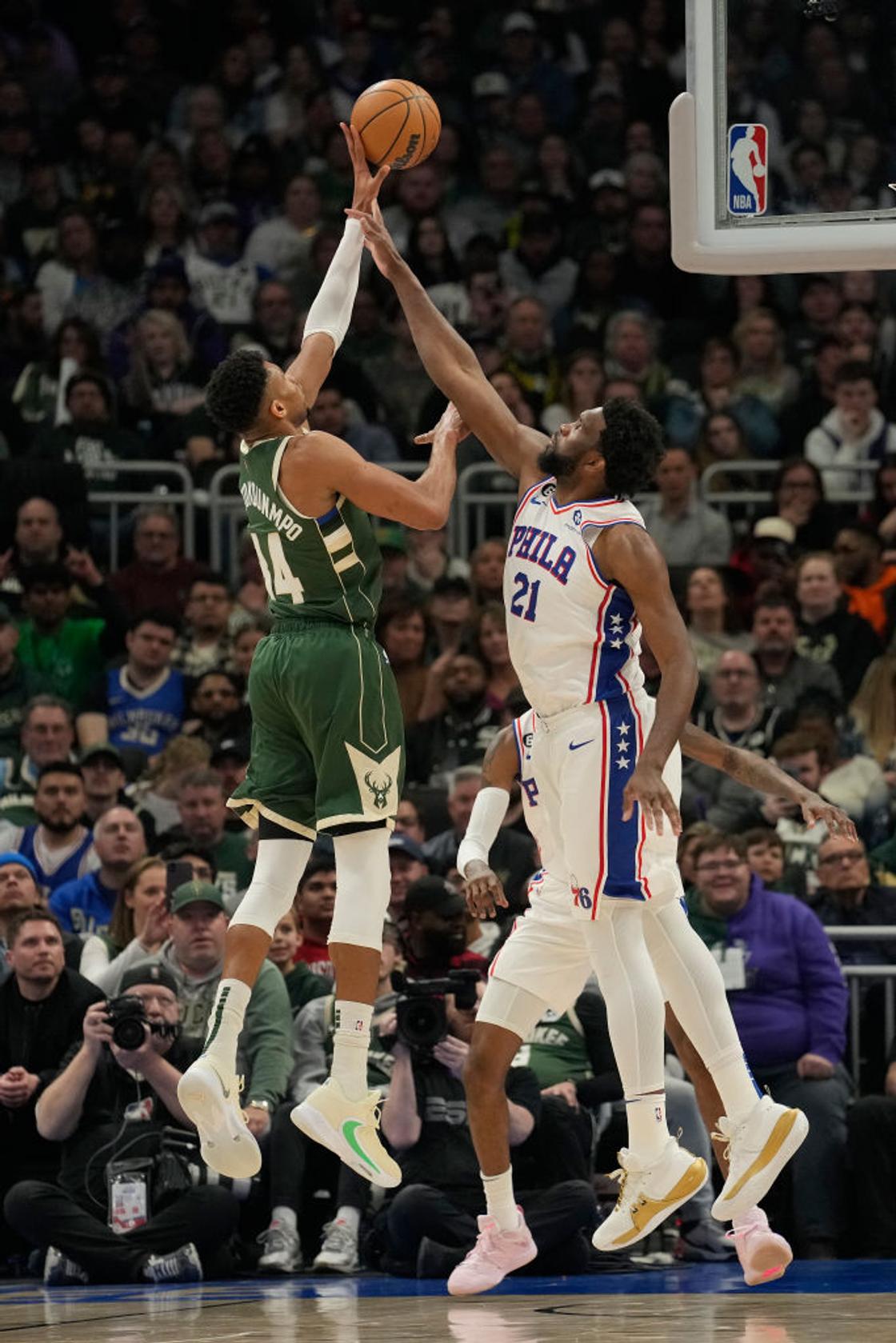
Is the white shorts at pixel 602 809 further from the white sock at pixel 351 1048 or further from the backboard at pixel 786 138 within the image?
the backboard at pixel 786 138

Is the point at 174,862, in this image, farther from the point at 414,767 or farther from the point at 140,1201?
the point at 414,767

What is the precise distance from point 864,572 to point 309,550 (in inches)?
286

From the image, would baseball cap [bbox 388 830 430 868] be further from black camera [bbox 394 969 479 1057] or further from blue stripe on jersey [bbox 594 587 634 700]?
blue stripe on jersey [bbox 594 587 634 700]

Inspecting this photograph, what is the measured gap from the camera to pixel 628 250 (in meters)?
18.7

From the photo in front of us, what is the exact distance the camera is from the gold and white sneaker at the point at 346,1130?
334 inches

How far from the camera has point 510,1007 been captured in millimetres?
8812

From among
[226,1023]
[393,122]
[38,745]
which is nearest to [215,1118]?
[226,1023]

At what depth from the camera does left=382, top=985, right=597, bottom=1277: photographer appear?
1073 cm

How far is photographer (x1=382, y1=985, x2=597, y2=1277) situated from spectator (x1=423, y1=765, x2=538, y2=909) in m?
1.38

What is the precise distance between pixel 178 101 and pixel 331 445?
12.4m

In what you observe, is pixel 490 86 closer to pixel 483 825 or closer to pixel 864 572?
pixel 864 572

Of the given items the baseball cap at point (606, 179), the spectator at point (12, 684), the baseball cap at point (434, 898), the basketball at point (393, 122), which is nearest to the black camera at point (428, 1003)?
the baseball cap at point (434, 898)

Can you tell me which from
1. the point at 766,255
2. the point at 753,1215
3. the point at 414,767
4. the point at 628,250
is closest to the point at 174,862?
the point at 414,767

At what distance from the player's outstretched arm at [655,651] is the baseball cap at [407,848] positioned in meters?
3.55
